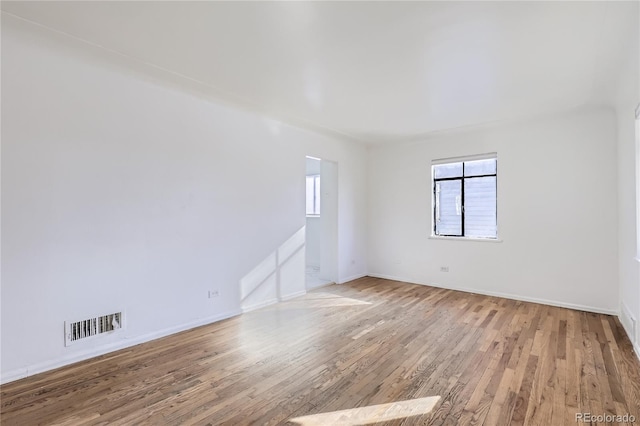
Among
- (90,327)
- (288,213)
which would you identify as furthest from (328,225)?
(90,327)

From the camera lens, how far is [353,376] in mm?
2555

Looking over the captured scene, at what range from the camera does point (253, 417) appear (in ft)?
6.69

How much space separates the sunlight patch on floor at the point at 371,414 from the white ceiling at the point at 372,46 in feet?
8.92

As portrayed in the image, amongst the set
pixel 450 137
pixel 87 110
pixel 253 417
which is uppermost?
pixel 450 137

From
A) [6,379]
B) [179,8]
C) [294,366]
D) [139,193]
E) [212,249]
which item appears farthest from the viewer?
[212,249]

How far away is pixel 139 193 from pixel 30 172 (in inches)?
33.3

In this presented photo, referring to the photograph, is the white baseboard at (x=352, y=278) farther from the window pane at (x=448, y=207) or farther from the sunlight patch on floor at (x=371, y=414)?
the sunlight patch on floor at (x=371, y=414)

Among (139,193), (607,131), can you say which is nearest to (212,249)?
(139,193)

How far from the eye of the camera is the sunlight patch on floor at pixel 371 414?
1.99m

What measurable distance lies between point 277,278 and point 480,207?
3.53 meters

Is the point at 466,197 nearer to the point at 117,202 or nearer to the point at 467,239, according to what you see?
the point at 467,239

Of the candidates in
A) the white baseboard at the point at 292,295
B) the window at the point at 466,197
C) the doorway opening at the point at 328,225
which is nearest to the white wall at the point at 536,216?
the window at the point at 466,197

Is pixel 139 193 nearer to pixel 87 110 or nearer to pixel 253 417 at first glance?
pixel 87 110

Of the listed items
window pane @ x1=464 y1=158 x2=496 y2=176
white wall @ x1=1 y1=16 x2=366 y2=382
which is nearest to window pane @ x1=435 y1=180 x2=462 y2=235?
window pane @ x1=464 y1=158 x2=496 y2=176
